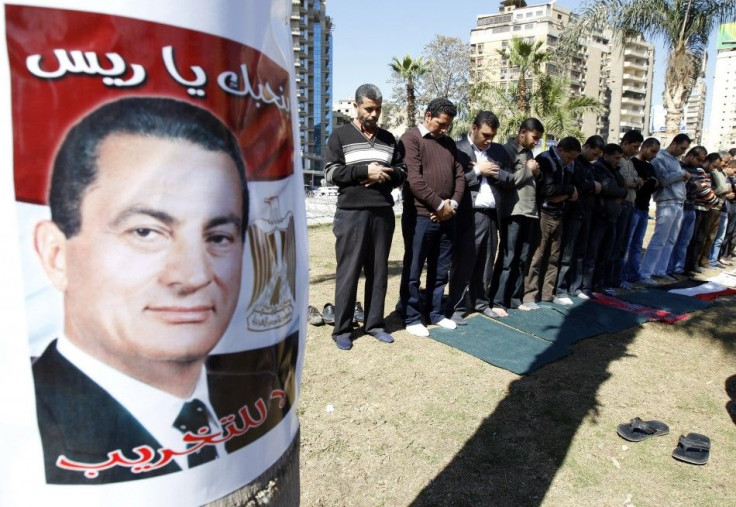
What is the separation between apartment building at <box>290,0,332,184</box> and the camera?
70.0m

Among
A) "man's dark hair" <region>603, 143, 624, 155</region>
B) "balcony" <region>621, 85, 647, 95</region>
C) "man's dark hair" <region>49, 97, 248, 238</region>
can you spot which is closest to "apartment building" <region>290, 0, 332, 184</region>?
"balcony" <region>621, 85, 647, 95</region>

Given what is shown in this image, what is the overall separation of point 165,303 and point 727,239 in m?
12.2

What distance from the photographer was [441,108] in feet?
15.9

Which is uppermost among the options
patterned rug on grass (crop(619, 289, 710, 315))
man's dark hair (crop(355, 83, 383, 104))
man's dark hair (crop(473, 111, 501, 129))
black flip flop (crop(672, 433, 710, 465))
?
man's dark hair (crop(355, 83, 383, 104))

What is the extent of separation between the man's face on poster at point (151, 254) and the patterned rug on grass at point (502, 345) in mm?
3766

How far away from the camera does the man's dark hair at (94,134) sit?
94 centimetres

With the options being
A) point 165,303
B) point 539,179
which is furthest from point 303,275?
Answer: point 539,179

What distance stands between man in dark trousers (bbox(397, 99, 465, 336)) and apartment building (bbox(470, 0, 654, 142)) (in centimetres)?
6083

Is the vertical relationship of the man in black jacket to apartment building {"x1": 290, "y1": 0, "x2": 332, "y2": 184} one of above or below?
below

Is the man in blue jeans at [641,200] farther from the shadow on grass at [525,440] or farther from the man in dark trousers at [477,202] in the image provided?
the shadow on grass at [525,440]

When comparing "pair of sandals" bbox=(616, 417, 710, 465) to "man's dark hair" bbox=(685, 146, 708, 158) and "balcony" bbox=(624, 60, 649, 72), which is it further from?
"balcony" bbox=(624, 60, 649, 72)

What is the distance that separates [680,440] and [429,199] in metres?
2.71

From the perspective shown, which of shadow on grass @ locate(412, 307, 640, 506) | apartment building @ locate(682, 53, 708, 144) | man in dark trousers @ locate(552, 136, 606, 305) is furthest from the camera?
apartment building @ locate(682, 53, 708, 144)

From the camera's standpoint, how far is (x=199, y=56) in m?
1.02
